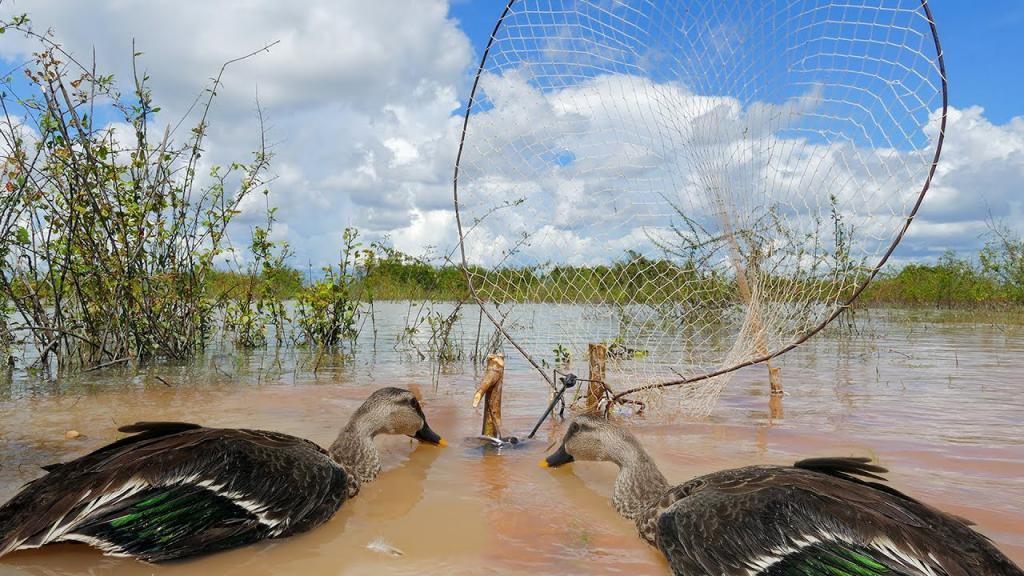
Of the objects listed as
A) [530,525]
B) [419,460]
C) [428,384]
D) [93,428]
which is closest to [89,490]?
[530,525]

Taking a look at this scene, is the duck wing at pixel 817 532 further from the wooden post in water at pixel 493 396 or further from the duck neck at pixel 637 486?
the wooden post in water at pixel 493 396

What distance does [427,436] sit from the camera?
19.4ft

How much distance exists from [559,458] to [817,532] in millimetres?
2453

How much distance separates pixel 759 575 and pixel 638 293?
4301mm

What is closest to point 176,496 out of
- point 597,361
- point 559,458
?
point 559,458

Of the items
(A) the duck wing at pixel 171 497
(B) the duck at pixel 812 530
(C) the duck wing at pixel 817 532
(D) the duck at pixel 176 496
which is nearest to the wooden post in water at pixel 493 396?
(D) the duck at pixel 176 496

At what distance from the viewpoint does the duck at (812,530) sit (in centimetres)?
293

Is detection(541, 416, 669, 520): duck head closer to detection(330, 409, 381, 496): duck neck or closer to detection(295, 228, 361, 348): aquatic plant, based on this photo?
detection(330, 409, 381, 496): duck neck

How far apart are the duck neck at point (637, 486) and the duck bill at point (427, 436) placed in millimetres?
1832

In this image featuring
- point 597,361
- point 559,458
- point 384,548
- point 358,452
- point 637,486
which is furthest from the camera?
point 597,361

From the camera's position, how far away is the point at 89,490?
341 cm

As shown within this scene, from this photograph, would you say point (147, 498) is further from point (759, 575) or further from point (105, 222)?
point (105, 222)

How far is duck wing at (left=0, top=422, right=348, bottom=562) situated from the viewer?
11.0ft

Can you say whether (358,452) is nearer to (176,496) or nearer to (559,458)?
(559,458)
